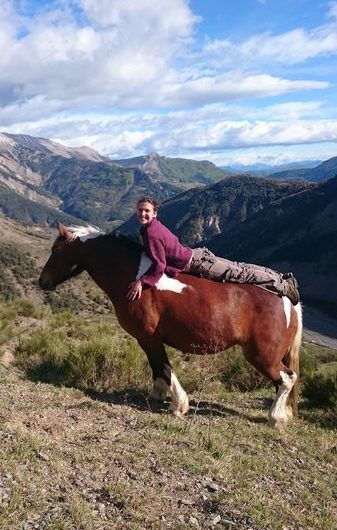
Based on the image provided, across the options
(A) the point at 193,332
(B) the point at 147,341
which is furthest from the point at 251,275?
(B) the point at 147,341

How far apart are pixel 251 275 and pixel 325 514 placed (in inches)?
129

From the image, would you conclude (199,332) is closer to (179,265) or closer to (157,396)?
(179,265)

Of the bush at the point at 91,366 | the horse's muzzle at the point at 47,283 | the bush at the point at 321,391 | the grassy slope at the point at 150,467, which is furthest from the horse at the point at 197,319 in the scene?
the bush at the point at 321,391

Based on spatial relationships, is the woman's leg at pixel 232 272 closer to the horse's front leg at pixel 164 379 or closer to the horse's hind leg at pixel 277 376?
the horse's hind leg at pixel 277 376

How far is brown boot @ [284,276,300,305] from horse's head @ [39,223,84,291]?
9.65 ft

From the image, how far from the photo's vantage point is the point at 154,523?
3.84 m

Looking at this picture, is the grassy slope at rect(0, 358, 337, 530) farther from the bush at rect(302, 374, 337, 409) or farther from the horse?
the bush at rect(302, 374, 337, 409)

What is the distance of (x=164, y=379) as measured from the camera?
717 cm

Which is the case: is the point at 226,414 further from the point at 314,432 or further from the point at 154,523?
the point at 154,523

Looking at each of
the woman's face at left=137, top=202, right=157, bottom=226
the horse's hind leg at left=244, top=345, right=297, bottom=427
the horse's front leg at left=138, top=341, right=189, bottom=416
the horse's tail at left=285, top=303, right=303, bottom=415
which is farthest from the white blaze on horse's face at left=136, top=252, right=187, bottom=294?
the horse's tail at left=285, top=303, right=303, bottom=415

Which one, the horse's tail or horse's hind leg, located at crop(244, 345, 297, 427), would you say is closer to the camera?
horse's hind leg, located at crop(244, 345, 297, 427)

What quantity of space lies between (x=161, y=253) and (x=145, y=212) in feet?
1.92

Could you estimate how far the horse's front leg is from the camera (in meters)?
6.92

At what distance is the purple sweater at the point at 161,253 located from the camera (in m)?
6.75
